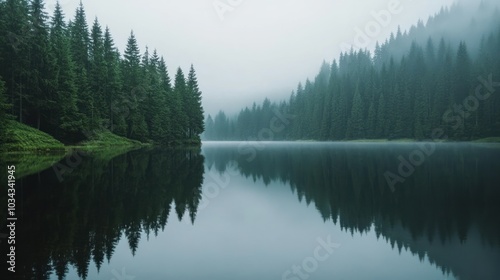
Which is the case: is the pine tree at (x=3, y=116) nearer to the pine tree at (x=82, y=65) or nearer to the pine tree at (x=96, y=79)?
the pine tree at (x=82, y=65)

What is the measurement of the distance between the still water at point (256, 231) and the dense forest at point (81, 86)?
25.6 meters

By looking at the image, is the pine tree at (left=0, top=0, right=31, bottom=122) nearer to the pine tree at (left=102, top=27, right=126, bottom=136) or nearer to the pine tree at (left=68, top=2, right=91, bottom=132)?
the pine tree at (left=68, top=2, right=91, bottom=132)

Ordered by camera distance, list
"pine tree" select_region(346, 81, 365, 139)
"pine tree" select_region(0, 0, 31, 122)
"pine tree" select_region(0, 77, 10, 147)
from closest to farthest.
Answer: "pine tree" select_region(0, 77, 10, 147) < "pine tree" select_region(0, 0, 31, 122) < "pine tree" select_region(346, 81, 365, 139)

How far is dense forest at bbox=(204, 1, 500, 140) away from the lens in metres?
88.4

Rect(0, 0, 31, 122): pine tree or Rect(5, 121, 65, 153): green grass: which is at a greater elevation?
Rect(0, 0, 31, 122): pine tree

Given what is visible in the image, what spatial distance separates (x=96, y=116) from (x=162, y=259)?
5532 cm

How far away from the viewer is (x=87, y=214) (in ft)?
39.6

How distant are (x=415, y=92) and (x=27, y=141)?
103032 mm

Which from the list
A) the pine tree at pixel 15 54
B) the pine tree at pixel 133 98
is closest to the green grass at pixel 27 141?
the pine tree at pixel 15 54

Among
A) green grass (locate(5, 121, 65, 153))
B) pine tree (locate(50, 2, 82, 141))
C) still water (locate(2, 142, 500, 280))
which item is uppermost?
pine tree (locate(50, 2, 82, 141))

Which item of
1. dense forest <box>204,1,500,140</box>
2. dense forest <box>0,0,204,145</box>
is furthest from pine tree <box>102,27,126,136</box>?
dense forest <box>204,1,500,140</box>

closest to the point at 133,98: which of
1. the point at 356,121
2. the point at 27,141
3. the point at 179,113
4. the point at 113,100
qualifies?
the point at 113,100

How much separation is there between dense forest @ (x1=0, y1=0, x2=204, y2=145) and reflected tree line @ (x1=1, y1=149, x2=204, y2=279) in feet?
68.5

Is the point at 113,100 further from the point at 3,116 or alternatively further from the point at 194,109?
the point at 3,116
